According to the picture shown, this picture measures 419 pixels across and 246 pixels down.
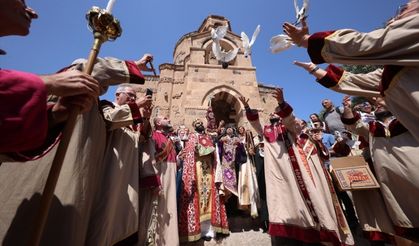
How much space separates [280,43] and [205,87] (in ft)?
33.9

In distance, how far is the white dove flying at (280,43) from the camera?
217cm

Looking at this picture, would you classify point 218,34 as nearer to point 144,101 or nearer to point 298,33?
point 144,101

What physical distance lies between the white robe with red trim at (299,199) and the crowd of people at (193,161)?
0.05ft

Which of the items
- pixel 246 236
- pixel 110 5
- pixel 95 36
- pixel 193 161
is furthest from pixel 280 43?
pixel 246 236

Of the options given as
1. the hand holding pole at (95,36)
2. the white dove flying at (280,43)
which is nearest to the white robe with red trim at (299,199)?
the white dove flying at (280,43)

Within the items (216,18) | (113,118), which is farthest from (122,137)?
(216,18)

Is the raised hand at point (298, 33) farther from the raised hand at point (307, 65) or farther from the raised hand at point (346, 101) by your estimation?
the raised hand at point (346, 101)

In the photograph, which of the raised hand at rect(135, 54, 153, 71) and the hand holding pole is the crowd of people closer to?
the raised hand at rect(135, 54, 153, 71)

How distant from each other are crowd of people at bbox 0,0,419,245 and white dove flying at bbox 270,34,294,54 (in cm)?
15

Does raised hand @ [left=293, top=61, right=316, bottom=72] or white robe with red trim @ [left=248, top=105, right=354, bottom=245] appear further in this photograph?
white robe with red trim @ [left=248, top=105, right=354, bottom=245]

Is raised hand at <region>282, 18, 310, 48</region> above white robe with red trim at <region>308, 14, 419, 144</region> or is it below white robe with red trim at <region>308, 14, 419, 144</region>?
above

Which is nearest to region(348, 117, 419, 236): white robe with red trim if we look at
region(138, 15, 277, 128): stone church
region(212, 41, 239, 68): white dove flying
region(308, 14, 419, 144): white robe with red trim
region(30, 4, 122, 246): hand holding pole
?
region(308, 14, 419, 144): white robe with red trim

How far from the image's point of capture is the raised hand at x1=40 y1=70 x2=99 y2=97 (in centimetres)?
106

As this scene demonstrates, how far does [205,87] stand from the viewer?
1248 cm
